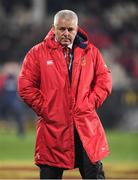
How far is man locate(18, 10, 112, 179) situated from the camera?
6.45 meters

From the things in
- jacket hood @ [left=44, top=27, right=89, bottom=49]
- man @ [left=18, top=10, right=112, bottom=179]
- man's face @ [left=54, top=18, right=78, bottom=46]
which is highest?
man's face @ [left=54, top=18, right=78, bottom=46]

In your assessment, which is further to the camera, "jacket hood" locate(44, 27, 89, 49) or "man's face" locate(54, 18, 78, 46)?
"jacket hood" locate(44, 27, 89, 49)

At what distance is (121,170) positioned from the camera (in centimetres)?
1207

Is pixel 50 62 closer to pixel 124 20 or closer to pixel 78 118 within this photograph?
pixel 78 118

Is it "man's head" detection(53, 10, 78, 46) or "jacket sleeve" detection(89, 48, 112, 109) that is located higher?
"man's head" detection(53, 10, 78, 46)

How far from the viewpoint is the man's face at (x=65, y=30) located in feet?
21.1

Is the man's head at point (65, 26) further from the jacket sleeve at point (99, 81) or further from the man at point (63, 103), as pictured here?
the jacket sleeve at point (99, 81)

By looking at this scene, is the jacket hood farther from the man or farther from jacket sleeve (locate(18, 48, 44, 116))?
jacket sleeve (locate(18, 48, 44, 116))

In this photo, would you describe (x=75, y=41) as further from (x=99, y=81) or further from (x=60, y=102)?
(x=60, y=102)

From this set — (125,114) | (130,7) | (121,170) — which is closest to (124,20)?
(130,7)

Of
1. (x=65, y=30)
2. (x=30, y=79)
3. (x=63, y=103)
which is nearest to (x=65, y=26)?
(x=65, y=30)

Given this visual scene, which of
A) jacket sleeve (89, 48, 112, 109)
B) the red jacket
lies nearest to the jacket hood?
the red jacket

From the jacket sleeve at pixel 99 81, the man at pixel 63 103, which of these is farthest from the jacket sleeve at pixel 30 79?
the jacket sleeve at pixel 99 81

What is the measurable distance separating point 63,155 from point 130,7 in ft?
72.9
